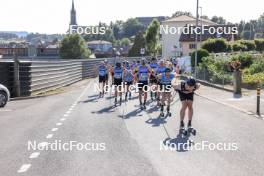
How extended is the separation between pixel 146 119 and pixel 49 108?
6168 mm

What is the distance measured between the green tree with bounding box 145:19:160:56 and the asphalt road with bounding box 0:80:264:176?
8418 centimetres

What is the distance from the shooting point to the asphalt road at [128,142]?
9.11m

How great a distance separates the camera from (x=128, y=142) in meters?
12.1

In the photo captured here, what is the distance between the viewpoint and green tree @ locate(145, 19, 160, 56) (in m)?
104

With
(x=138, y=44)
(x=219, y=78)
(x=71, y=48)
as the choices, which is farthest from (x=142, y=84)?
(x=138, y=44)

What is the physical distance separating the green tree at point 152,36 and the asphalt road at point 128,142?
84178mm

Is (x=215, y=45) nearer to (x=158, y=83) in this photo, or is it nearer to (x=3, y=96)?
(x=158, y=83)

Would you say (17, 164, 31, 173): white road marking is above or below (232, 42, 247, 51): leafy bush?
below

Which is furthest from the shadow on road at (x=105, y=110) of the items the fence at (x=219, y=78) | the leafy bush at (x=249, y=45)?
the leafy bush at (x=249, y=45)

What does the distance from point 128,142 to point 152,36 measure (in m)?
92.7

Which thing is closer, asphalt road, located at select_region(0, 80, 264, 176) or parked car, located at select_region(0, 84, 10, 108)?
asphalt road, located at select_region(0, 80, 264, 176)

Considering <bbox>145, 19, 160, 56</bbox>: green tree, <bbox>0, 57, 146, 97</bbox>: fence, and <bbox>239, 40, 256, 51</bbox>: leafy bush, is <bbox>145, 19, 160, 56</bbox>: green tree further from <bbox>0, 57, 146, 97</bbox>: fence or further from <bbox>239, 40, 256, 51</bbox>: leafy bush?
<bbox>0, 57, 146, 97</bbox>: fence

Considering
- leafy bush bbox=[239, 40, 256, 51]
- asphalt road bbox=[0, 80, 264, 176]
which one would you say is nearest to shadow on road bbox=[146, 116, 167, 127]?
asphalt road bbox=[0, 80, 264, 176]

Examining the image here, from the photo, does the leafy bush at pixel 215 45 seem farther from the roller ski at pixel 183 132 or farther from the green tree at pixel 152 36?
the roller ski at pixel 183 132
